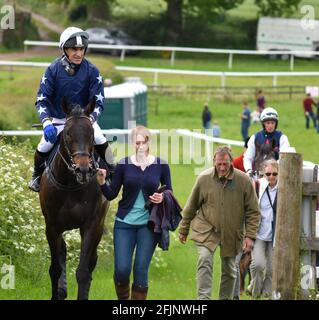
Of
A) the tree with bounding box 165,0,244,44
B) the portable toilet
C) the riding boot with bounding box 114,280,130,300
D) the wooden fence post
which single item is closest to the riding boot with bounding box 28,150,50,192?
the riding boot with bounding box 114,280,130,300

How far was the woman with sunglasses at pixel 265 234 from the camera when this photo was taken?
14016mm

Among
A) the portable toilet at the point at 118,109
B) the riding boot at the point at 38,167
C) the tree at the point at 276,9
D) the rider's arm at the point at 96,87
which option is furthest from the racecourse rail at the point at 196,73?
the rider's arm at the point at 96,87

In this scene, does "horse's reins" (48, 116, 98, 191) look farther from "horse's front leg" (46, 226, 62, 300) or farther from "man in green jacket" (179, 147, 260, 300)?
"man in green jacket" (179, 147, 260, 300)

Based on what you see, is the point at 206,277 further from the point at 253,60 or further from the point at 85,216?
the point at 253,60

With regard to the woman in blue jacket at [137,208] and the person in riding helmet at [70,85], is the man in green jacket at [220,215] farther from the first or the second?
the person in riding helmet at [70,85]

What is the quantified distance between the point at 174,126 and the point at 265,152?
23.7 meters

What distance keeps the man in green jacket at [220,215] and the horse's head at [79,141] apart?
3.61 ft

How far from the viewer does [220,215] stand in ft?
39.1

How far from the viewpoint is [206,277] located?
11.9m

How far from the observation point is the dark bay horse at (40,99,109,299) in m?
11.9

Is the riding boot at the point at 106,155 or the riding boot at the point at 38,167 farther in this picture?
the riding boot at the point at 38,167

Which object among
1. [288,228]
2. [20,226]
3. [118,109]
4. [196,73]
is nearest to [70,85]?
[288,228]
